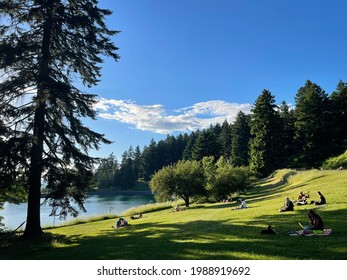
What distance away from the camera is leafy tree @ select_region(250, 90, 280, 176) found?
194 feet

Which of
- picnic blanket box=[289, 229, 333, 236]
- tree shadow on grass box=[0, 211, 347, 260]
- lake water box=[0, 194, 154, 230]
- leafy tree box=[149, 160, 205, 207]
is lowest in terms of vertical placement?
lake water box=[0, 194, 154, 230]

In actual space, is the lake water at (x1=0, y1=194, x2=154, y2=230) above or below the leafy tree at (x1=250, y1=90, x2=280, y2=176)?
below

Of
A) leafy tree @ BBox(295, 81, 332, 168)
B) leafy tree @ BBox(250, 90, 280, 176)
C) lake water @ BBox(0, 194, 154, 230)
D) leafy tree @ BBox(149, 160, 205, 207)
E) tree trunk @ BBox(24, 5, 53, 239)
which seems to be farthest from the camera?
leafy tree @ BBox(250, 90, 280, 176)

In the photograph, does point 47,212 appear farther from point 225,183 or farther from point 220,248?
point 220,248

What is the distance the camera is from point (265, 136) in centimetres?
5931

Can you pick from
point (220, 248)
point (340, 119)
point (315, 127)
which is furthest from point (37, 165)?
point (340, 119)

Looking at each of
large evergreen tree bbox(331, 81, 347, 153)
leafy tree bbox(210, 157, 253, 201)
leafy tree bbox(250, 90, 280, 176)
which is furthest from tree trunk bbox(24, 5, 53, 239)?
large evergreen tree bbox(331, 81, 347, 153)

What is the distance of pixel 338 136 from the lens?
57688mm

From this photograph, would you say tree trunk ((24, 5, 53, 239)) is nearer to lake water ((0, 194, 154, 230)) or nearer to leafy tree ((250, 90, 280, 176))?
lake water ((0, 194, 154, 230))

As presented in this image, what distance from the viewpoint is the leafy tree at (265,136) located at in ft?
194

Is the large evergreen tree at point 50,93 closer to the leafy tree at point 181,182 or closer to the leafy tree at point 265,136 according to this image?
the leafy tree at point 181,182

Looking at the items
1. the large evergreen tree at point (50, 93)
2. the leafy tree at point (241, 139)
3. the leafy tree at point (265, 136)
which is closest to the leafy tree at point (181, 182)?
the large evergreen tree at point (50, 93)

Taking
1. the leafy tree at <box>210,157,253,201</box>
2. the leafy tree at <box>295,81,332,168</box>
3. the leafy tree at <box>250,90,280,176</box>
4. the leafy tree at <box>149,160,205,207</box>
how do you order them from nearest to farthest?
1. the leafy tree at <box>210,157,253,201</box>
2. the leafy tree at <box>149,160,205,207</box>
3. the leafy tree at <box>295,81,332,168</box>
4. the leafy tree at <box>250,90,280,176</box>
